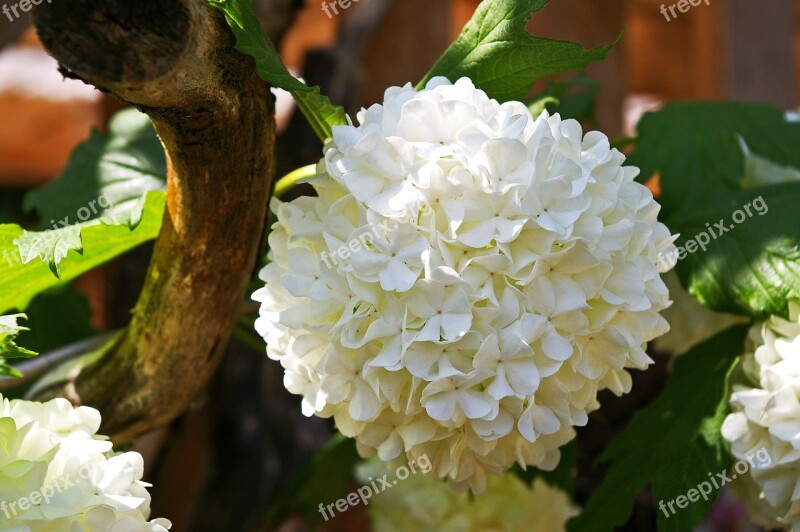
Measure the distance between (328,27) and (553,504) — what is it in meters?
1.95

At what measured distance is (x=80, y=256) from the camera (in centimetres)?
93

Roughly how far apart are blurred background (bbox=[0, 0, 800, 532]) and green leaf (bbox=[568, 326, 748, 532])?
0.64ft

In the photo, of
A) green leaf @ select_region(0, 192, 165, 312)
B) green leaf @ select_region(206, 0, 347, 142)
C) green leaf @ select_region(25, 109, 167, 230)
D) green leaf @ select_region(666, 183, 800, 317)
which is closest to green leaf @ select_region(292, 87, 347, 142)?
green leaf @ select_region(206, 0, 347, 142)

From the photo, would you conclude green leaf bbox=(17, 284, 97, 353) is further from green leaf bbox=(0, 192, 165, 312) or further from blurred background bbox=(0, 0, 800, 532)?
green leaf bbox=(0, 192, 165, 312)

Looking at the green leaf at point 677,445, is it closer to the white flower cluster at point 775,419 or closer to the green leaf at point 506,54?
the white flower cluster at point 775,419

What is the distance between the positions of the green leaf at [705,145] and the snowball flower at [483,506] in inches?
18.5

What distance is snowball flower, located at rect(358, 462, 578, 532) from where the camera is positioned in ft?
4.24

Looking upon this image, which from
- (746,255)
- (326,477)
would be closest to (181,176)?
(746,255)

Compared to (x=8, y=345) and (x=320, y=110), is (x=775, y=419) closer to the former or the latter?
(x=320, y=110)

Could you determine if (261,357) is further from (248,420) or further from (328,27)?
(328,27)

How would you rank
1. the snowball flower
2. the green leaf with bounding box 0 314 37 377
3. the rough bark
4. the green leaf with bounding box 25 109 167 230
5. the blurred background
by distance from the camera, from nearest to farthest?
the rough bark
the green leaf with bounding box 0 314 37 377
the green leaf with bounding box 25 109 167 230
the snowball flower
the blurred background

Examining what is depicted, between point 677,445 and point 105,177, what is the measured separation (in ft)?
2.48

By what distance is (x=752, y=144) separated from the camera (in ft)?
4.16

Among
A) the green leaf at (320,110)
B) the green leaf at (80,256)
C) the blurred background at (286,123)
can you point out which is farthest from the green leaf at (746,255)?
the green leaf at (80,256)
